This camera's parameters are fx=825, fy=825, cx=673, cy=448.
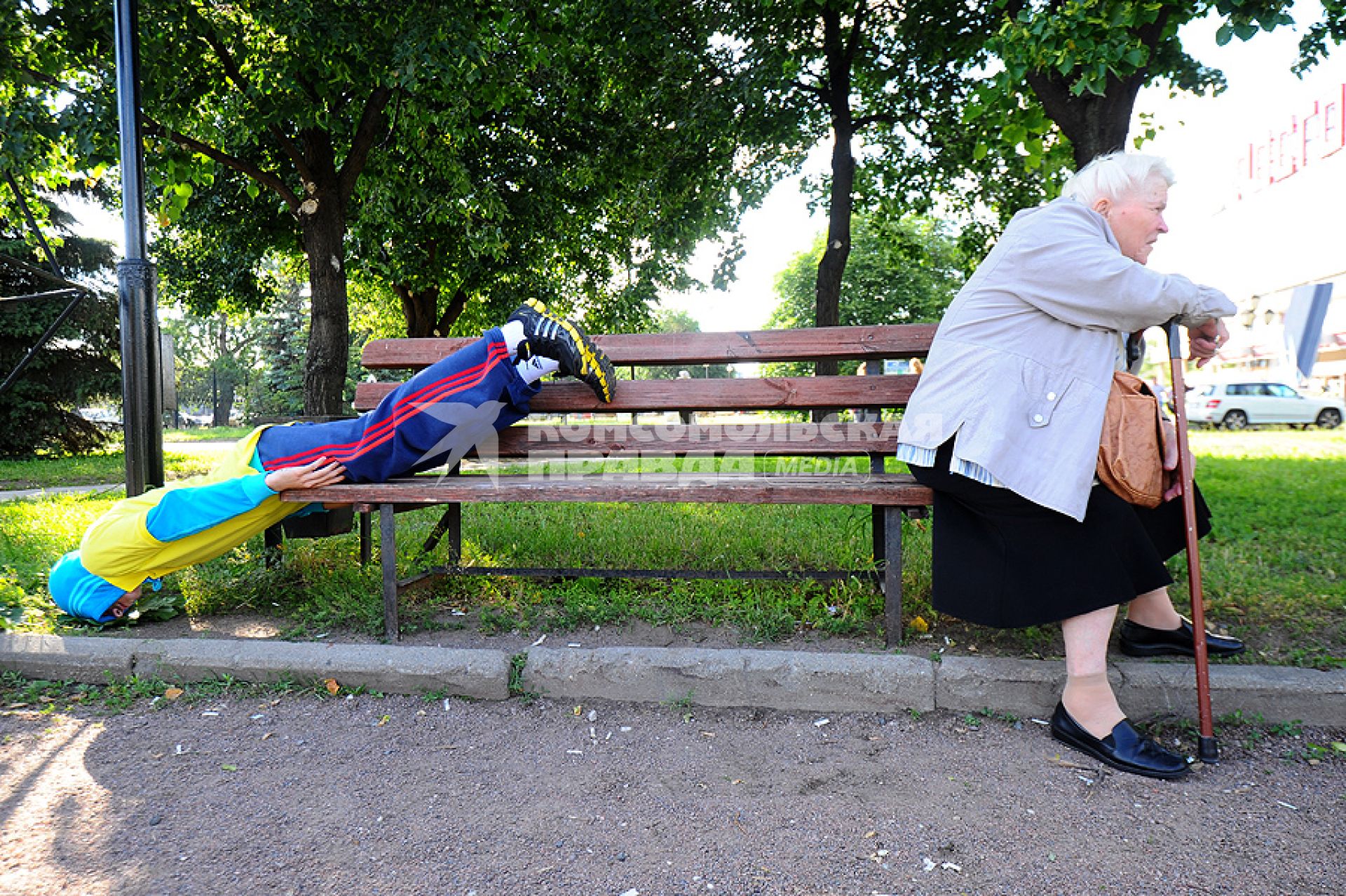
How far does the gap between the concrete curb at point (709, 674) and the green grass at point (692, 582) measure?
0.24 m

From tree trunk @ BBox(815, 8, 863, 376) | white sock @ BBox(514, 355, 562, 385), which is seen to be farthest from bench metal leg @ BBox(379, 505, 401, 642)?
tree trunk @ BBox(815, 8, 863, 376)

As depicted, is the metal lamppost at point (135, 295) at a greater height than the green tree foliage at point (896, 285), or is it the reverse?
the green tree foliage at point (896, 285)

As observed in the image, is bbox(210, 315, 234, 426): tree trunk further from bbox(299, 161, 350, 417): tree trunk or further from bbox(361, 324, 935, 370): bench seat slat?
bbox(361, 324, 935, 370): bench seat slat

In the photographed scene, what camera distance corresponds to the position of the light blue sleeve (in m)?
3.25

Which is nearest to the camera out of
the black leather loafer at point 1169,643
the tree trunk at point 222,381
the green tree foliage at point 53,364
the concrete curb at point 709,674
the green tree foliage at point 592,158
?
the concrete curb at point 709,674

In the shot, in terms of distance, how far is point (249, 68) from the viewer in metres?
8.77

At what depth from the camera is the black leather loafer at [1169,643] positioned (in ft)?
9.59

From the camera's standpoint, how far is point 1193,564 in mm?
2555

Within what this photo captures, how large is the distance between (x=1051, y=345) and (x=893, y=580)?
40.1 inches

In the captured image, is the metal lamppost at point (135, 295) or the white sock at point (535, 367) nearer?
the white sock at point (535, 367)

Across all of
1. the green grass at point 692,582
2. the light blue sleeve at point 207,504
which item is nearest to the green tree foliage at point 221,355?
the green grass at point 692,582

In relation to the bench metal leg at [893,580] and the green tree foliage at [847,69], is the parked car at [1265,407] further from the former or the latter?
the bench metal leg at [893,580]

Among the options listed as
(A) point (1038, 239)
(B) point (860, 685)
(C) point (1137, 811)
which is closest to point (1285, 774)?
(C) point (1137, 811)

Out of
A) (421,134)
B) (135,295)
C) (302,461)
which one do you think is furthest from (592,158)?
(302,461)
